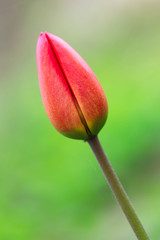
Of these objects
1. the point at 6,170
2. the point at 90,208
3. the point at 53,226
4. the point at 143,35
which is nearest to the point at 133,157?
the point at 90,208

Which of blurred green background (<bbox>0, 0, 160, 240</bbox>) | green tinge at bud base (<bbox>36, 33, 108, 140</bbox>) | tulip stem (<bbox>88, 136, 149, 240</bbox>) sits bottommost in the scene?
tulip stem (<bbox>88, 136, 149, 240</bbox>)

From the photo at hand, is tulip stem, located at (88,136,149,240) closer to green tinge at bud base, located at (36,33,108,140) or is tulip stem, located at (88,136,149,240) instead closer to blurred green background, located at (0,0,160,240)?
green tinge at bud base, located at (36,33,108,140)

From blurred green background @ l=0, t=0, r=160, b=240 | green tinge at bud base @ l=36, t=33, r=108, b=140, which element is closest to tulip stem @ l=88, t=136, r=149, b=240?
green tinge at bud base @ l=36, t=33, r=108, b=140

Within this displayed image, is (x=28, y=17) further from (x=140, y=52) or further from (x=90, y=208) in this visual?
(x=90, y=208)

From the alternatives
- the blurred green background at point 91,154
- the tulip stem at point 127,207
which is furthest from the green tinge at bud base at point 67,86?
the blurred green background at point 91,154

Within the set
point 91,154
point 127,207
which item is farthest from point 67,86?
point 91,154

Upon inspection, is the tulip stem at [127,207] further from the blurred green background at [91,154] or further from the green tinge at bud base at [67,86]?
the blurred green background at [91,154]
